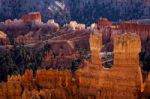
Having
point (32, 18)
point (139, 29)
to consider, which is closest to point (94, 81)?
point (139, 29)

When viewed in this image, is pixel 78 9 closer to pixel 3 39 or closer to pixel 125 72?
pixel 3 39

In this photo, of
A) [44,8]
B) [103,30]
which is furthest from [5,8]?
[103,30]

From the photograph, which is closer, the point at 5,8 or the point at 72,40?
the point at 72,40

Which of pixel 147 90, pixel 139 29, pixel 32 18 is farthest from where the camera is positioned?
pixel 32 18

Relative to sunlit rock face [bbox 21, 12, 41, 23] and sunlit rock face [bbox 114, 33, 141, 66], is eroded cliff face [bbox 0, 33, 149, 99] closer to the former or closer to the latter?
sunlit rock face [bbox 114, 33, 141, 66]

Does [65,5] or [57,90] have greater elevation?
[65,5]

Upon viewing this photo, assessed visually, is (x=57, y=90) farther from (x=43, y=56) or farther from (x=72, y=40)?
(x=72, y=40)

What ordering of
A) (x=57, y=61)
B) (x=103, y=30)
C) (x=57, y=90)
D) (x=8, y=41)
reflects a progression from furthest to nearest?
(x=8, y=41)
(x=103, y=30)
(x=57, y=61)
(x=57, y=90)
